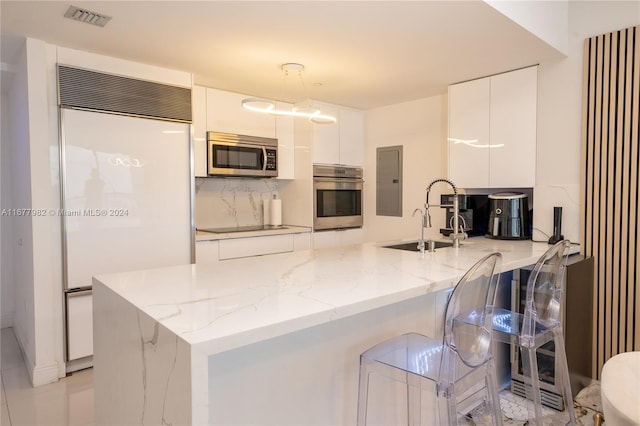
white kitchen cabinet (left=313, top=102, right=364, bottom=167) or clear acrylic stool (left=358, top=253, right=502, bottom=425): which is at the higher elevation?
white kitchen cabinet (left=313, top=102, right=364, bottom=167)

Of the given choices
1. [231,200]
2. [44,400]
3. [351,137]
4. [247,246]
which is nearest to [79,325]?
[44,400]

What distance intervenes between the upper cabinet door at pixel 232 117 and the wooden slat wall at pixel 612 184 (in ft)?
8.89

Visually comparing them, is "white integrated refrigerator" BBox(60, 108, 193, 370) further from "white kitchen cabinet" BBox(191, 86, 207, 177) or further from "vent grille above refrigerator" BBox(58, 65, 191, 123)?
"white kitchen cabinet" BBox(191, 86, 207, 177)

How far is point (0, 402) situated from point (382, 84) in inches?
139

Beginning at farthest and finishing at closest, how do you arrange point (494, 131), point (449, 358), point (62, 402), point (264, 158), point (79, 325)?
point (264, 158) < point (494, 131) < point (79, 325) < point (62, 402) < point (449, 358)

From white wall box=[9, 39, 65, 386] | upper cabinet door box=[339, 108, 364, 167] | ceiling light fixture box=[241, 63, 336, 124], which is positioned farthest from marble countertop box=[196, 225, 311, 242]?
ceiling light fixture box=[241, 63, 336, 124]

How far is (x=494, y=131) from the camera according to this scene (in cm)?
316

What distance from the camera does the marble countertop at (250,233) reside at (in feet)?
11.1

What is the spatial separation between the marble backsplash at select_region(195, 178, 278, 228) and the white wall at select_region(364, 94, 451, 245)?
3.78 feet

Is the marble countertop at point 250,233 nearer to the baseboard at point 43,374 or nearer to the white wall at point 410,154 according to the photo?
the white wall at point 410,154

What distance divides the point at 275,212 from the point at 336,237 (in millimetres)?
715

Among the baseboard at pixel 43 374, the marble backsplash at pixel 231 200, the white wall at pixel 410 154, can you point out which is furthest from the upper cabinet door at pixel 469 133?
the baseboard at pixel 43 374

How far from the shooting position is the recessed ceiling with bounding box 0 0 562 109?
2102 mm

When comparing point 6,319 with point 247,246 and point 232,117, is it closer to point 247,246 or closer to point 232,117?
point 247,246
